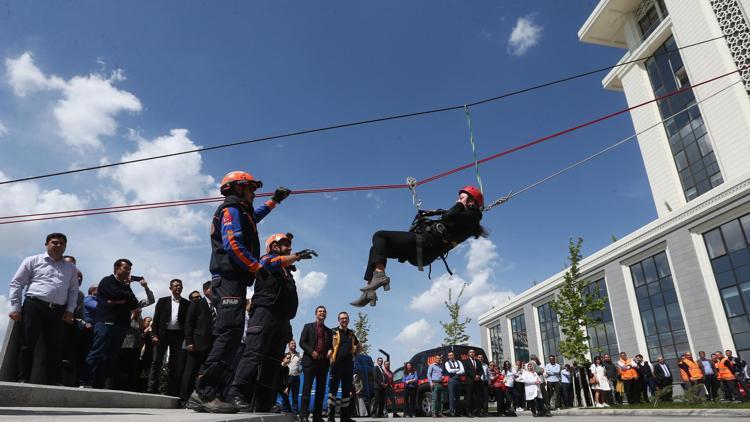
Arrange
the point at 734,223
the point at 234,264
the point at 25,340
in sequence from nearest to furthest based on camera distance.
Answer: the point at 234,264 → the point at 25,340 → the point at 734,223

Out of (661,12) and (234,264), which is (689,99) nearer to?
(661,12)

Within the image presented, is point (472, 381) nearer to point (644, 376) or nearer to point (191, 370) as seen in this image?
point (191, 370)

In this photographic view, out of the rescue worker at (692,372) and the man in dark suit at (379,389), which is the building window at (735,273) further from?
the man in dark suit at (379,389)

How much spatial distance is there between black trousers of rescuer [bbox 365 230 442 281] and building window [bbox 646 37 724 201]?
2922cm

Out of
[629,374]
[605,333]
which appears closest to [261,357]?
[629,374]

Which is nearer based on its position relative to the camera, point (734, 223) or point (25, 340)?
point (25, 340)

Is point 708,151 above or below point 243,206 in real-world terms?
above

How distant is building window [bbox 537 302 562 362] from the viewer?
35.5 m

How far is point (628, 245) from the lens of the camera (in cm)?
2817

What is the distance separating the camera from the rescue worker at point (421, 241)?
5.34 meters

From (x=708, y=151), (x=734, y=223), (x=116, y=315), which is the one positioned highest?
(x=708, y=151)

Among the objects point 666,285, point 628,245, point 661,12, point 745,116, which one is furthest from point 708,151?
point 661,12

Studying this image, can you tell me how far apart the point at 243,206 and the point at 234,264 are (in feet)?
2.08

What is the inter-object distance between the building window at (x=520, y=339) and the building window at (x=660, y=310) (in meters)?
14.5
